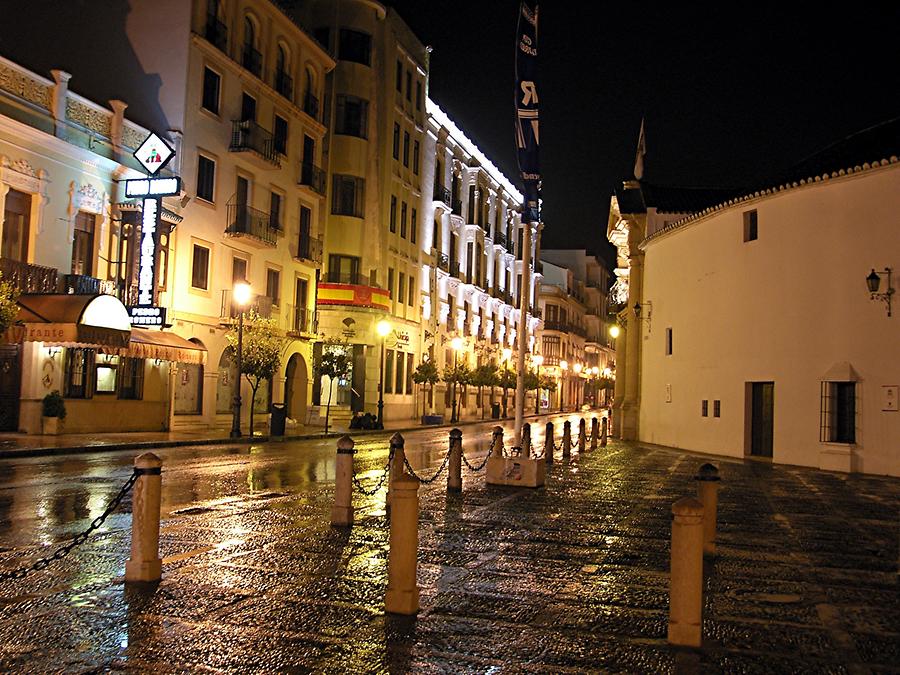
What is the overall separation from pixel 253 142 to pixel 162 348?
1095 centimetres

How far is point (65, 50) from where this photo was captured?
35250mm

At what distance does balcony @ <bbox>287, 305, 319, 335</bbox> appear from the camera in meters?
41.0

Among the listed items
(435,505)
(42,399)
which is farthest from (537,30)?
(42,399)

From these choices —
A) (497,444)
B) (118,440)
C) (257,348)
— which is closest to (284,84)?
(257,348)

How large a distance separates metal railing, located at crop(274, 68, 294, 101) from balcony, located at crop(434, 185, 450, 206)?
18.2m

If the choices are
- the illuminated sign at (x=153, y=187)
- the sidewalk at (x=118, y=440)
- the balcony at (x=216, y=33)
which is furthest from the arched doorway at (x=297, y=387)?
the illuminated sign at (x=153, y=187)

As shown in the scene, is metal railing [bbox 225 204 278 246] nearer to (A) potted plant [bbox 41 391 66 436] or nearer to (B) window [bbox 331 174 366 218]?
(B) window [bbox 331 174 366 218]

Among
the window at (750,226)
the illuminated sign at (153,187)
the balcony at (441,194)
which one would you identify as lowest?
the window at (750,226)

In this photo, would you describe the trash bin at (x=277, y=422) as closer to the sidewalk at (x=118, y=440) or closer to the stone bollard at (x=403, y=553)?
the sidewalk at (x=118, y=440)

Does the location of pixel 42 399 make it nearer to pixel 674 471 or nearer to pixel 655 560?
pixel 674 471

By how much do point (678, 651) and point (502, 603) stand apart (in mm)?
1662

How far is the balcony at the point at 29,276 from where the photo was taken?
83.1ft

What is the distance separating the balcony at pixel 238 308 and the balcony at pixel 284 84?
934cm

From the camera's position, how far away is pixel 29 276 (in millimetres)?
26125
